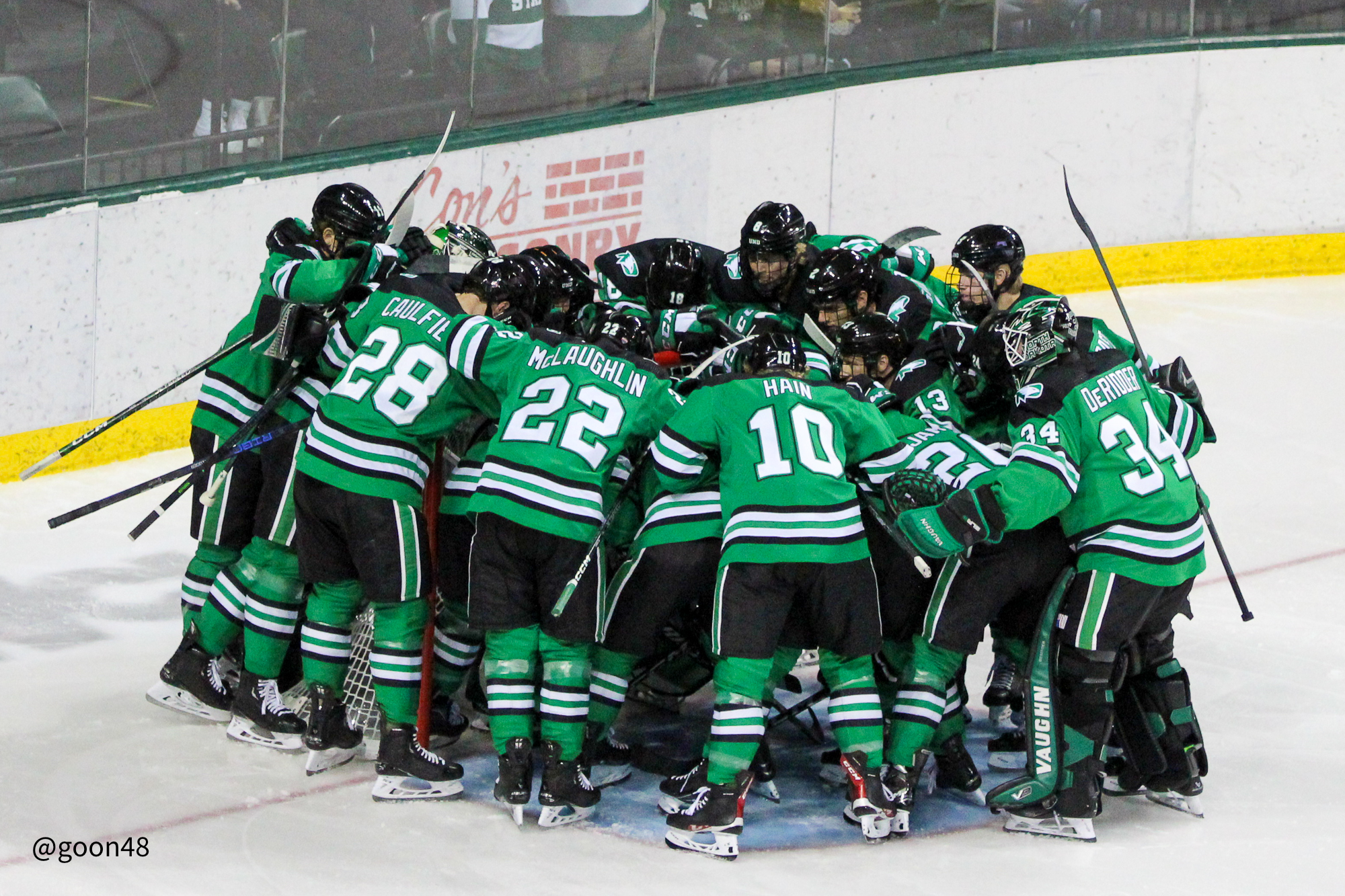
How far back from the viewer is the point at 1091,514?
431cm

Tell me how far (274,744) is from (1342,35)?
7770mm

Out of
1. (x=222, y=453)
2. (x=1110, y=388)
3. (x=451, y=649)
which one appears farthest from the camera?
(x=222, y=453)

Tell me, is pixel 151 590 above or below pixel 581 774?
below

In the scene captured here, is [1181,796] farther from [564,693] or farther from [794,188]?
[794,188]

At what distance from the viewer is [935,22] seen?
9.51 m

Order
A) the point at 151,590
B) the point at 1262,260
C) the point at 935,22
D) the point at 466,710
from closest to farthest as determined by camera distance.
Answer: the point at 466,710 → the point at 151,590 → the point at 935,22 → the point at 1262,260

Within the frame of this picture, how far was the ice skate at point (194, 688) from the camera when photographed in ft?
16.3

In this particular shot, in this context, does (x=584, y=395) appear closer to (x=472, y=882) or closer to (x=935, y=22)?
(x=472, y=882)

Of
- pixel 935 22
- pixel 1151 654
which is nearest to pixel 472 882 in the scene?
pixel 1151 654

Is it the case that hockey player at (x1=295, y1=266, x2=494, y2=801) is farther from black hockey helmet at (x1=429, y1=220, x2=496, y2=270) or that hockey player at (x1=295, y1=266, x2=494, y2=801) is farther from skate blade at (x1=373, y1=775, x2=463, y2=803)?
black hockey helmet at (x1=429, y1=220, x2=496, y2=270)

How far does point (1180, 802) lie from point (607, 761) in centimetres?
143

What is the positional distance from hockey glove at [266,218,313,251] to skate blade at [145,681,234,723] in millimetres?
1268

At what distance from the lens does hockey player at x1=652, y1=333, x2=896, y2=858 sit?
4148 mm

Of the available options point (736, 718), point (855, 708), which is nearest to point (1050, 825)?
point (855, 708)
